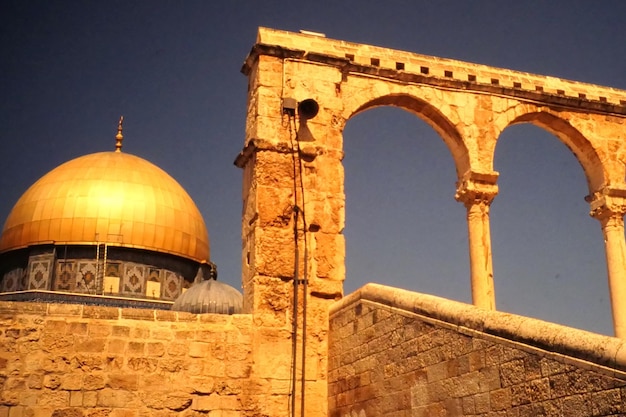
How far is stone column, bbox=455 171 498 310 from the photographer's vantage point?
10.7m

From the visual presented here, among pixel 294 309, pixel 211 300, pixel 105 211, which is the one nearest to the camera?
pixel 294 309

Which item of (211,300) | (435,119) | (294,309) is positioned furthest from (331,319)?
(211,300)

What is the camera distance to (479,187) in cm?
1098

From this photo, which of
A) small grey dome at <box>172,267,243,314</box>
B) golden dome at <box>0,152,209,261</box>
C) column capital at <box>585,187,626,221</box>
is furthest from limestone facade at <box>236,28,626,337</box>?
golden dome at <box>0,152,209,261</box>

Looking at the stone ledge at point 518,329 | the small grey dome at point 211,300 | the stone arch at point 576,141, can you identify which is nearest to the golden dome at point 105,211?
the small grey dome at point 211,300

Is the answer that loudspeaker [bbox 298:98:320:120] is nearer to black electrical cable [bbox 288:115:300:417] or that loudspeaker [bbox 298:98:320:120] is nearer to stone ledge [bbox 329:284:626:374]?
black electrical cable [bbox 288:115:300:417]

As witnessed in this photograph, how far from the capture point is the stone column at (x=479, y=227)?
10.7m

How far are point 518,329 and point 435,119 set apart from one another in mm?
6126

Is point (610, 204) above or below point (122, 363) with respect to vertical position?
above

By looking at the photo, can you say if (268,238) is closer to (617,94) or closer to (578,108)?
(578,108)

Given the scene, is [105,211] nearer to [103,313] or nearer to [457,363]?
[103,313]

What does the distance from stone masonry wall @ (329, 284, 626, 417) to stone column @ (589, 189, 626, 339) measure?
4764 millimetres

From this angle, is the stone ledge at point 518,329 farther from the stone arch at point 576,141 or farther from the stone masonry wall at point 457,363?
the stone arch at point 576,141

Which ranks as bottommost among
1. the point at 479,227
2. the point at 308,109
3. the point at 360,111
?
the point at 479,227
